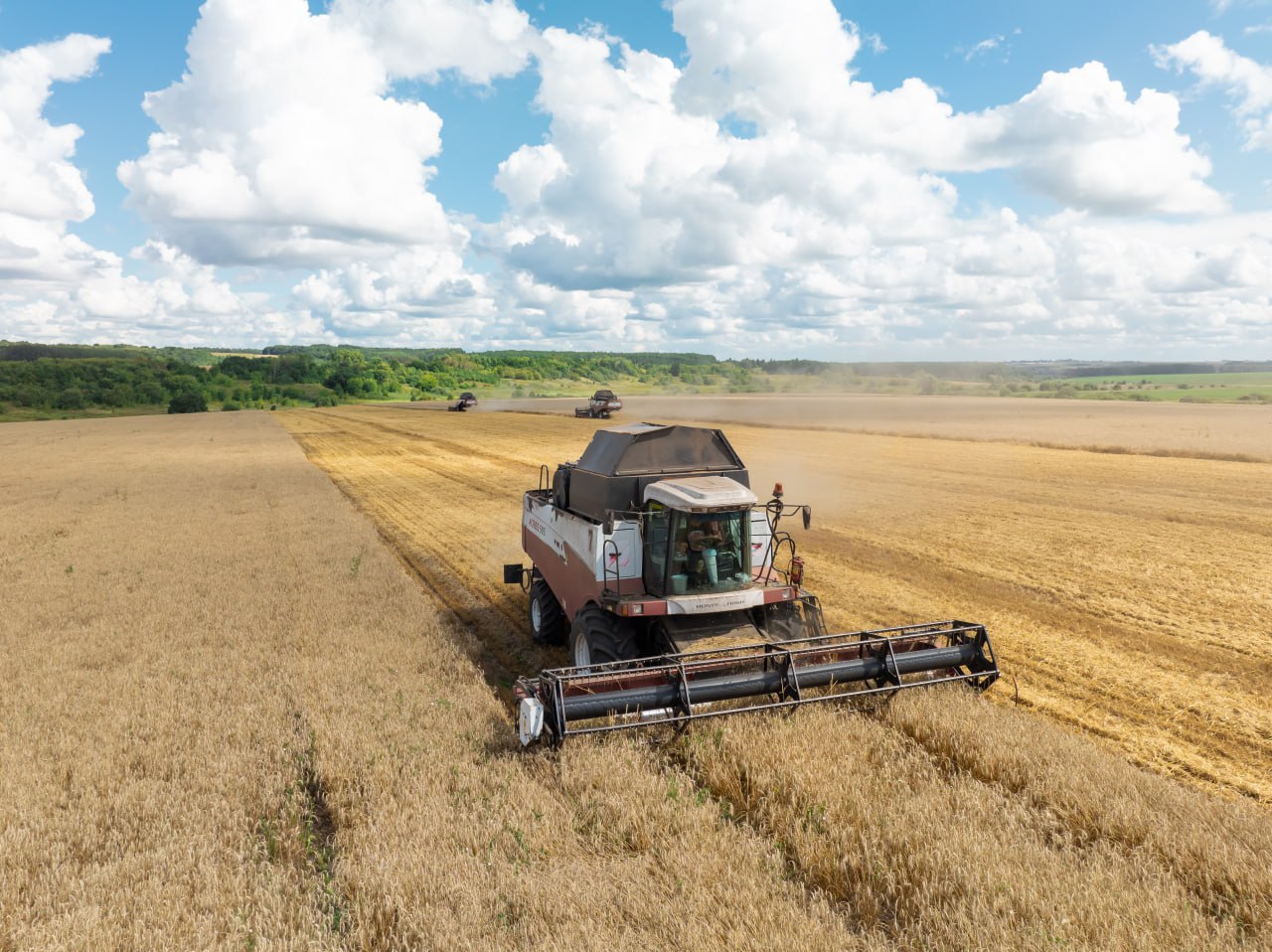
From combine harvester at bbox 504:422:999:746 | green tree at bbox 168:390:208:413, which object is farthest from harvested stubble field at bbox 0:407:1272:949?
green tree at bbox 168:390:208:413

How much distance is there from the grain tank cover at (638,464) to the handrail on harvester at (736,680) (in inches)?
77.6

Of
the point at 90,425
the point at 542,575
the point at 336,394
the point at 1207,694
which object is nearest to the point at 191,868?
the point at 542,575

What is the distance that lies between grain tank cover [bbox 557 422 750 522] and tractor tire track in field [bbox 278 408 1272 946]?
2310 mm

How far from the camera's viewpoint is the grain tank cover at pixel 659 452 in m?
8.80

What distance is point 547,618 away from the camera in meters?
10.1

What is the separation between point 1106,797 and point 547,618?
21.1 feet

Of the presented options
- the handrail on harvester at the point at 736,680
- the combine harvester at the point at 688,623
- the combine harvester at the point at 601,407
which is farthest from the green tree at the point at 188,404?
the handrail on harvester at the point at 736,680

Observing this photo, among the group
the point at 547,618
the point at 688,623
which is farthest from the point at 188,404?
the point at 688,623

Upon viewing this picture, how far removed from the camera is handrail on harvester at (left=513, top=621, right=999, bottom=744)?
21.3 ft

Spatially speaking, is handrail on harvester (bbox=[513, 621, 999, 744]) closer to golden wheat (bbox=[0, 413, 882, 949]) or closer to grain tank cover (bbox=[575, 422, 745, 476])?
golden wheat (bbox=[0, 413, 882, 949])

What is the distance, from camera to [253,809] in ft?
19.0

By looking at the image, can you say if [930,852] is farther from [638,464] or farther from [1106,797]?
[638,464]

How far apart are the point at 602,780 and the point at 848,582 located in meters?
8.06

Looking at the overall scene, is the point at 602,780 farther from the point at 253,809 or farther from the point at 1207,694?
the point at 1207,694
